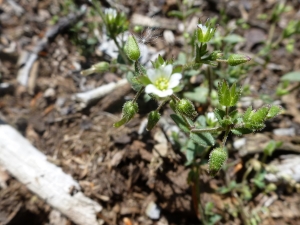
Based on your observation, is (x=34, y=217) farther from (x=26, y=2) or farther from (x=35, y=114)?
(x=26, y=2)

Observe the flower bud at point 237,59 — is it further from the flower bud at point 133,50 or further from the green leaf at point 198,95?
the green leaf at point 198,95

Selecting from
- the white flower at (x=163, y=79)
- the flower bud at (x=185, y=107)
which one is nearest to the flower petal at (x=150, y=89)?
the white flower at (x=163, y=79)

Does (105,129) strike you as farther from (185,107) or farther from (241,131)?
(241,131)

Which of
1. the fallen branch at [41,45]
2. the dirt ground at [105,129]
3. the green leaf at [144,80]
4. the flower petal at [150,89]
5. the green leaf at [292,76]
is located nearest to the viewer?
the flower petal at [150,89]

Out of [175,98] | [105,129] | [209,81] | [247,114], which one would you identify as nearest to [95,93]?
[105,129]

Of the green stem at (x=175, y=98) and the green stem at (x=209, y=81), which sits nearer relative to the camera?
the green stem at (x=175, y=98)

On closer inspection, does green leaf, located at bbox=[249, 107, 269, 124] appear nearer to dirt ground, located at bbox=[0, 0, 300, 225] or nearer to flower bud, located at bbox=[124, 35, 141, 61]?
flower bud, located at bbox=[124, 35, 141, 61]

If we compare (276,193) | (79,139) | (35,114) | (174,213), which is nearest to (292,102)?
(276,193)
